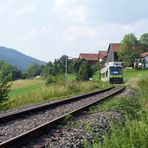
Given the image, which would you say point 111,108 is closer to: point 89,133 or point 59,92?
point 89,133

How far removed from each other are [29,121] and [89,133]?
12.4 feet

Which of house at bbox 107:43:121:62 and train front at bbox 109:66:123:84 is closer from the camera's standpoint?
train front at bbox 109:66:123:84

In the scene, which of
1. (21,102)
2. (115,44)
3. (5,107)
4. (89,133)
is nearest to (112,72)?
(21,102)

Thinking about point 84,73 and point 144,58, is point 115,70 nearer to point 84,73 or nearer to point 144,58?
point 84,73

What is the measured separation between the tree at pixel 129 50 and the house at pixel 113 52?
185 inches

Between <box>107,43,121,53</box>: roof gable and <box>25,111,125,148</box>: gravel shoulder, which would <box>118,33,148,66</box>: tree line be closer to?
<box>107,43,121,53</box>: roof gable

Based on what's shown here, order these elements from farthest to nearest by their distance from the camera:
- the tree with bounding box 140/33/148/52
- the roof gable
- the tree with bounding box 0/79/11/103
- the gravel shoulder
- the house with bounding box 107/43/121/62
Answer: the tree with bounding box 140/33/148/52, the roof gable, the house with bounding box 107/43/121/62, the tree with bounding box 0/79/11/103, the gravel shoulder

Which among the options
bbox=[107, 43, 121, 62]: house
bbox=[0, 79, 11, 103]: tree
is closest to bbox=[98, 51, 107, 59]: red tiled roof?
bbox=[107, 43, 121, 62]: house

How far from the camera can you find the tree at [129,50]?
145 m

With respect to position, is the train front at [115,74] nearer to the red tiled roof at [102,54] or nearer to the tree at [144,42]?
the tree at [144,42]

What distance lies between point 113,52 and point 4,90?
146m

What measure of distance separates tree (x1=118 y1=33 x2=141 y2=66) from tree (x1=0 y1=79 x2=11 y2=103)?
398 feet

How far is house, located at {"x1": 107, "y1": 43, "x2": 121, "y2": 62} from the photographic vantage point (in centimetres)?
16600

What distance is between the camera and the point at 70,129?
12227 millimetres
